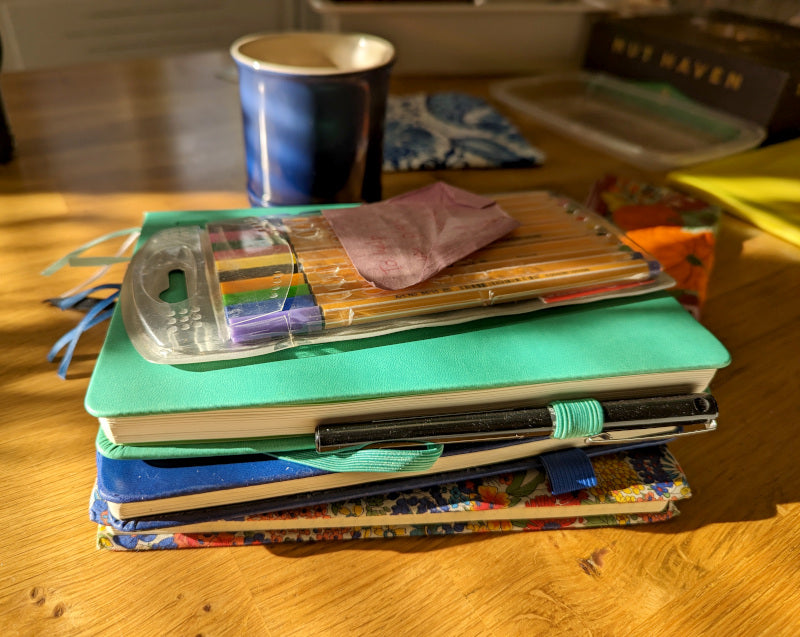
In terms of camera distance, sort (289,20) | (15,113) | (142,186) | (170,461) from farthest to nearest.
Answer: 1. (289,20)
2. (15,113)
3. (142,186)
4. (170,461)

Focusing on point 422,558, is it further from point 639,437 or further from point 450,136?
point 450,136

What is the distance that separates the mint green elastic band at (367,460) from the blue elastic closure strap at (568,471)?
0.09 m

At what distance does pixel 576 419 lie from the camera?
364mm

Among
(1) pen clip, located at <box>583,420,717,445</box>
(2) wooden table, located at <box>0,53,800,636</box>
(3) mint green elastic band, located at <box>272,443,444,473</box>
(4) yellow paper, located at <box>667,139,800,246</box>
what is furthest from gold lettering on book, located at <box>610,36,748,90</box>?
(3) mint green elastic band, located at <box>272,443,444,473</box>

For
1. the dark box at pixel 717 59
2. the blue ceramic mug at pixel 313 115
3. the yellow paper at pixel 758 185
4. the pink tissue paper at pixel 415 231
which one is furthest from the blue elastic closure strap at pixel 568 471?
the dark box at pixel 717 59

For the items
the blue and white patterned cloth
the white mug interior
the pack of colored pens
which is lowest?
the blue and white patterned cloth

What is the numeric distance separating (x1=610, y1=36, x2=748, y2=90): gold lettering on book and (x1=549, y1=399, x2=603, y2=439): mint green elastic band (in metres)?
0.68

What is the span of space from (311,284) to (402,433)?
0.11 meters

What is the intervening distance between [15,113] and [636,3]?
40.9 inches

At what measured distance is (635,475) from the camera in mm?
402

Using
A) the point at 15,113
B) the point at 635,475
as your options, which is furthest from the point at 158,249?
the point at 15,113

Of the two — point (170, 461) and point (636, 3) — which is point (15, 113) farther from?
point (636, 3)

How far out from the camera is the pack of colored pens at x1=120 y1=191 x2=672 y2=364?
1.21 feet

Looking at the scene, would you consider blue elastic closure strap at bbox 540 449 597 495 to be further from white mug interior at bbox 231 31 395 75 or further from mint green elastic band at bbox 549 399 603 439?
white mug interior at bbox 231 31 395 75
